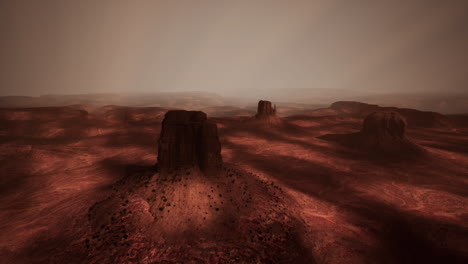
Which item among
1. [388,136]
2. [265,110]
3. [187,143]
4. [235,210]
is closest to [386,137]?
[388,136]

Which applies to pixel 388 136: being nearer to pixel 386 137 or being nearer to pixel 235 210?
pixel 386 137

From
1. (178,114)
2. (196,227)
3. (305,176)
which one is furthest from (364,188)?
(178,114)

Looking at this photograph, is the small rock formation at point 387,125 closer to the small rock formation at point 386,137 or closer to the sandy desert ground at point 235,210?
the small rock formation at point 386,137

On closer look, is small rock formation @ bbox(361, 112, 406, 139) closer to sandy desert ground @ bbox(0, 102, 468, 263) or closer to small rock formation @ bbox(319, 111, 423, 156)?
small rock formation @ bbox(319, 111, 423, 156)

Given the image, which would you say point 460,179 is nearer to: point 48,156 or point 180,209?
point 180,209

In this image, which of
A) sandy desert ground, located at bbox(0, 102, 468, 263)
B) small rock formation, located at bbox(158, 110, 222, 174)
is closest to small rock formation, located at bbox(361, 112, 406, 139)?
sandy desert ground, located at bbox(0, 102, 468, 263)

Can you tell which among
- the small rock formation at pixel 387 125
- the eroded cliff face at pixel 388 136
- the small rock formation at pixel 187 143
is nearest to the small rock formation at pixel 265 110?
the eroded cliff face at pixel 388 136
